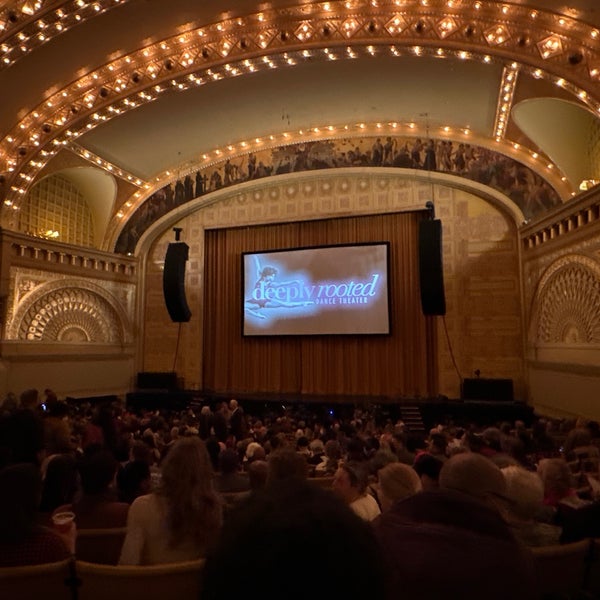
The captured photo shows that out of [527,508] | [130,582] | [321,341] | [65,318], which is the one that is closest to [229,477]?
[130,582]

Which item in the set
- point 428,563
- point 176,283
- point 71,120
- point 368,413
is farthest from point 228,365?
point 428,563

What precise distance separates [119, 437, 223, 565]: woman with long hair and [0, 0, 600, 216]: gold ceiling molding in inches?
329

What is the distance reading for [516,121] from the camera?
38.9 ft

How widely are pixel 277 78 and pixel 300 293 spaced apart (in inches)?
246

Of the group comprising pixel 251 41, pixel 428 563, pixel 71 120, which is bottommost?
pixel 428 563

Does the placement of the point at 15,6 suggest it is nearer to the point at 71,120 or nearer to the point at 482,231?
the point at 71,120

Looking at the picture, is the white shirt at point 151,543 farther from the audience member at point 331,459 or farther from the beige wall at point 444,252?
the beige wall at point 444,252

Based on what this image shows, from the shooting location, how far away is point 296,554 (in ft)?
A: 2.32

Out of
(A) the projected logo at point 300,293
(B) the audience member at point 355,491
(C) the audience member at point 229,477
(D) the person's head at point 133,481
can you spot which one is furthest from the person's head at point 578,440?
(A) the projected logo at point 300,293

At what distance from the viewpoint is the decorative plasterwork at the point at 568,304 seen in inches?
404

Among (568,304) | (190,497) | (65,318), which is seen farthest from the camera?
(65,318)

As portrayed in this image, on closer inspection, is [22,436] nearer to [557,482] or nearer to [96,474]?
[96,474]

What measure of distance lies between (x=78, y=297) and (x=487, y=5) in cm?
1279

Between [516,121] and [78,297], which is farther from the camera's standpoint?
[78,297]
